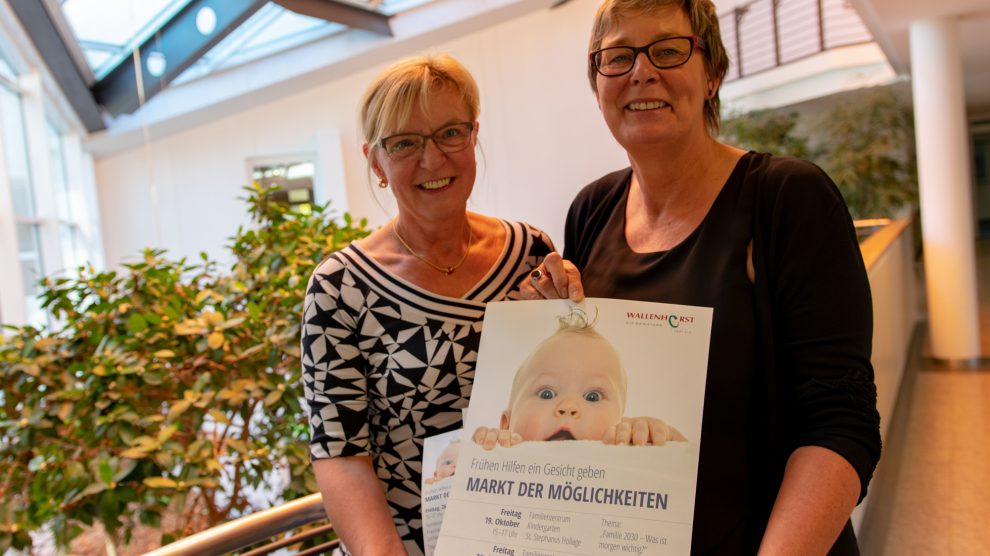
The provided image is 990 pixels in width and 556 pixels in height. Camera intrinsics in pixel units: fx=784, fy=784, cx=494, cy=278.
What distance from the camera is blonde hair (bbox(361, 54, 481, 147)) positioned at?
133 cm

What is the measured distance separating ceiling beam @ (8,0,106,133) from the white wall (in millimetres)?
324

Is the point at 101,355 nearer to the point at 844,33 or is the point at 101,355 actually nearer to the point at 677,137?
the point at 677,137

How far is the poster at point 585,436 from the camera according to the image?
0.98 metres

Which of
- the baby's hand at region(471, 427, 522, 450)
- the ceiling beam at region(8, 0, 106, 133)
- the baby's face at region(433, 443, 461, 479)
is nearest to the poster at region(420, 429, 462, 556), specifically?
the baby's face at region(433, 443, 461, 479)

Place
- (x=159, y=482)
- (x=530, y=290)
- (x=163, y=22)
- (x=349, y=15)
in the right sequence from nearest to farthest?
(x=530, y=290), (x=159, y=482), (x=163, y=22), (x=349, y=15)

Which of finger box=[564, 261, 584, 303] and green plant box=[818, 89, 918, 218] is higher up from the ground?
green plant box=[818, 89, 918, 218]

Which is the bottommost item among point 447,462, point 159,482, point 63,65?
point 159,482

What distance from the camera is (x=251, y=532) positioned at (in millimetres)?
1725

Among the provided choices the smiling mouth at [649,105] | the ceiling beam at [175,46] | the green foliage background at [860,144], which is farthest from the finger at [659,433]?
the green foliage background at [860,144]

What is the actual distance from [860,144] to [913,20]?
166 inches

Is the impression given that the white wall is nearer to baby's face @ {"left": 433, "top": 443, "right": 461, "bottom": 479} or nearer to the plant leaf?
the plant leaf

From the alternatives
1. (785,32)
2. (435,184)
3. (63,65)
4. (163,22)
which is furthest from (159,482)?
(785,32)

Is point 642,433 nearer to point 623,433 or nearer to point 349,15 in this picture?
point 623,433

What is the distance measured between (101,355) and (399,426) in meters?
1.88
